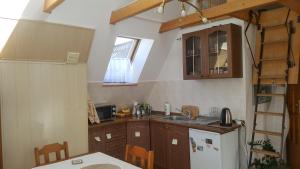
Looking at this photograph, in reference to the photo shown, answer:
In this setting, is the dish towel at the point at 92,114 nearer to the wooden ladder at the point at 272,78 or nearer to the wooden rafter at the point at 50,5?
the wooden rafter at the point at 50,5

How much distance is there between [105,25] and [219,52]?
1553 mm

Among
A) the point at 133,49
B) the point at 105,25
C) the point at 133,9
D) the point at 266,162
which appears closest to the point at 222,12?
the point at 133,9

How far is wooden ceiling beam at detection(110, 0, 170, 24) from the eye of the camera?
104 inches

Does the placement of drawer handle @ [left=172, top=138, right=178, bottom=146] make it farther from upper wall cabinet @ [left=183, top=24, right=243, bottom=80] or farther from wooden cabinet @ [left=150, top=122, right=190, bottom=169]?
upper wall cabinet @ [left=183, top=24, right=243, bottom=80]

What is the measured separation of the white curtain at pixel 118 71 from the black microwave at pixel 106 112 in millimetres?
438

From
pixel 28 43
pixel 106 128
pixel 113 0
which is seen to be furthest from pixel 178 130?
pixel 28 43

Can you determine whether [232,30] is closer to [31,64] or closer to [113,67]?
[113,67]

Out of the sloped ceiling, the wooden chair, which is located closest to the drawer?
the sloped ceiling

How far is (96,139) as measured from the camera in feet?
11.1

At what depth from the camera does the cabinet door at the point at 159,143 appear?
361cm

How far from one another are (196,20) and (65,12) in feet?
5.58

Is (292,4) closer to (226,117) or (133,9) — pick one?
(226,117)

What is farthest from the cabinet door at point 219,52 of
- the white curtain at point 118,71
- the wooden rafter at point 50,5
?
the wooden rafter at point 50,5

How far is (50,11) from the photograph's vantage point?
8.23 ft
